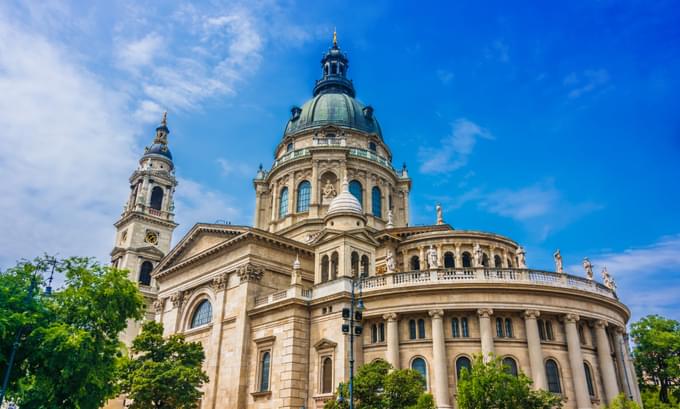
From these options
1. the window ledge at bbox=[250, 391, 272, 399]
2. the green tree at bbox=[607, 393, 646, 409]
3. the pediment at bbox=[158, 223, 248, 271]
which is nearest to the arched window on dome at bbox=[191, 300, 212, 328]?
the pediment at bbox=[158, 223, 248, 271]

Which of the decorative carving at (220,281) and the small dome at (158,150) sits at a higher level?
the small dome at (158,150)

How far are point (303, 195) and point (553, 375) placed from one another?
101 ft

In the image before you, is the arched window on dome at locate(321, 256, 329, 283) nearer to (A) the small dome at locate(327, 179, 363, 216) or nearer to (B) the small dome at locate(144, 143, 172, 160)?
(A) the small dome at locate(327, 179, 363, 216)

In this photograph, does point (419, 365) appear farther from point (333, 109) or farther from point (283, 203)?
point (333, 109)

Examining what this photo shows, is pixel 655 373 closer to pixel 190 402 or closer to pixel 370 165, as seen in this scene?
pixel 370 165

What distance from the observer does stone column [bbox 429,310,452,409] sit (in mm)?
29609

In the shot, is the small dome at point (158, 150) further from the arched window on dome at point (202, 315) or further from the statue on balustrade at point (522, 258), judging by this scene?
the statue on balustrade at point (522, 258)

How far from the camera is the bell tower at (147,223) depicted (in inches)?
2566

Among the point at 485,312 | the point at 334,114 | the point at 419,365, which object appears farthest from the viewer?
the point at 334,114

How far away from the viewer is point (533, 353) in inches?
1195

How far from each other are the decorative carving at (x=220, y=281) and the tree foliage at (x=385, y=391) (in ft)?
57.7

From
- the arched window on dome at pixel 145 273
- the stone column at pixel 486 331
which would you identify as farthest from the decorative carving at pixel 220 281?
the arched window on dome at pixel 145 273

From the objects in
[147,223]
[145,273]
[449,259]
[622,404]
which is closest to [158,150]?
[147,223]

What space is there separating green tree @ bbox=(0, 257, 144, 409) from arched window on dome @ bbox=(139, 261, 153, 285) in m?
39.3
